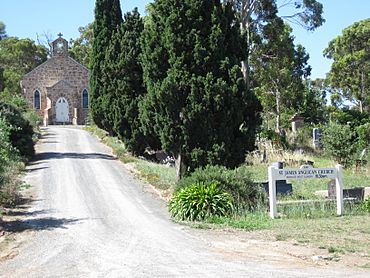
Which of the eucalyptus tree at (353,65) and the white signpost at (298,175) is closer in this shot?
the white signpost at (298,175)

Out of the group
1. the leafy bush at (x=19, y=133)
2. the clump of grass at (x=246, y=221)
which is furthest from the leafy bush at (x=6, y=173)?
the leafy bush at (x=19, y=133)

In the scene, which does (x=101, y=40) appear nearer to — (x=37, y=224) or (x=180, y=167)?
(x=180, y=167)

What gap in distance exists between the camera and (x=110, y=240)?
1122cm

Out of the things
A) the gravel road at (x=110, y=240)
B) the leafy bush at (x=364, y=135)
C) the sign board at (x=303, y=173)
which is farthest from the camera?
the leafy bush at (x=364, y=135)

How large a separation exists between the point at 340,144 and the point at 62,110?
34.0 meters

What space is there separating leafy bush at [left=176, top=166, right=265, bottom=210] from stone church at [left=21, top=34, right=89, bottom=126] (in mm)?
41617

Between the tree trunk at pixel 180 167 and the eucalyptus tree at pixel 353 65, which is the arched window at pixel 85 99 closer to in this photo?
the eucalyptus tree at pixel 353 65

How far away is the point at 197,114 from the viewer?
1612 centimetres

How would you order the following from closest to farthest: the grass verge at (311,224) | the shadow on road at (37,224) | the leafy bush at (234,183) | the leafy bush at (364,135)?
1. the grass verge at (311,224)
2. the shadow on road at (37,224)
3. the leafy bush at (234,183)
4. the leafy bush at (364,135)

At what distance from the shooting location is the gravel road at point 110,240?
8648 mm

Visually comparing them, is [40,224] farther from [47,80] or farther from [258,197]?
[47,80]

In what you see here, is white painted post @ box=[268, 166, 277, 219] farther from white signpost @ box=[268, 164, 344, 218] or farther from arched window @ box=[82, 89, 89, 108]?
arched window @ box=[82, 89, 89, 108]

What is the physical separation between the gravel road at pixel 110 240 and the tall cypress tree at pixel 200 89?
2125 millimetres

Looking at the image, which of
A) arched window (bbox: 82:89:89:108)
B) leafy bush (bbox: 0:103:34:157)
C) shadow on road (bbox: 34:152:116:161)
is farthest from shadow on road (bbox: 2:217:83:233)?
arched window (bbox: 82:89:89:108)
